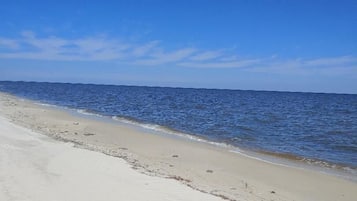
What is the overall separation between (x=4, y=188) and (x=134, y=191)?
7.91 ft

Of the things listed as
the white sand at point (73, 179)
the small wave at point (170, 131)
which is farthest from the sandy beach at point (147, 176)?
the small wave at point (170, 131)

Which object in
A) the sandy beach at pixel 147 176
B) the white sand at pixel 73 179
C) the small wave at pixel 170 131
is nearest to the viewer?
the white sand at pixel 73 179

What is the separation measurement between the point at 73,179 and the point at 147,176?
70.7 inches

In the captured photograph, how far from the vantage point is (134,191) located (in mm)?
8164

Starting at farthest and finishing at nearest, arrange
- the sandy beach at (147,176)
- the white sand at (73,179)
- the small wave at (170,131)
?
1. the small wave at (170,131)
2. the sandy beach at (147,176)
3. the white sand at (73,179)

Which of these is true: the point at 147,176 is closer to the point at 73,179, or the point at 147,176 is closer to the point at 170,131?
the point at 73,179

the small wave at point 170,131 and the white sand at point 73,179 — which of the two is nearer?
the white sand at point 73,179

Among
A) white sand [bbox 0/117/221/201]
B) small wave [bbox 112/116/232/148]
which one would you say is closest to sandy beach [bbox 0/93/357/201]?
white sand [bbox 0/117/221/201]

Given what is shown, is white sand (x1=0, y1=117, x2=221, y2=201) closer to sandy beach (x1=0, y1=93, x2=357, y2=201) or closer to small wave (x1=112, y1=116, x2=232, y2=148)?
sandy beach (x1=0, y1=93, x2=357, y2=201)

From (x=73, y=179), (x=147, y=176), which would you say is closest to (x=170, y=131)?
(x=147, y=176)

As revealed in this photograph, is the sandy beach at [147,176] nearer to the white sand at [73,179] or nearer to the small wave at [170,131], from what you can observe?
the white sand at [73,179]

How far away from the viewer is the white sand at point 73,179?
760cm

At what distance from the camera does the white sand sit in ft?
24.9

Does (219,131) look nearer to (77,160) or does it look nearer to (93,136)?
(93,136)
